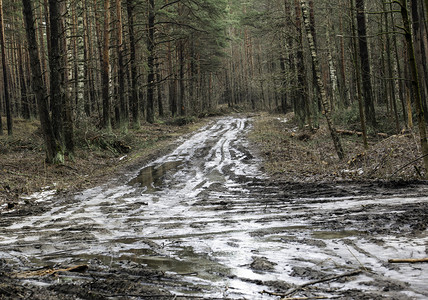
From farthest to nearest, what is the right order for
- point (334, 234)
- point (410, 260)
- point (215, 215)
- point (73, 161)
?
point (73, 161), point (215, 215), point (334, 234), point (410, 260)

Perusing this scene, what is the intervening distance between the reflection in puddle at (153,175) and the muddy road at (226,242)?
1.01 m

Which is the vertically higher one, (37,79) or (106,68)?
(106,68)

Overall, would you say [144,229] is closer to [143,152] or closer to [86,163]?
[86,163]

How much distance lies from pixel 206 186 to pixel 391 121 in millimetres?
12369

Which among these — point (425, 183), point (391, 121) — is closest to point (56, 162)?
point (425, 183)

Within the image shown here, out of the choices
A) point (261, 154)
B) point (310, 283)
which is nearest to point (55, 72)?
point (261, 154)

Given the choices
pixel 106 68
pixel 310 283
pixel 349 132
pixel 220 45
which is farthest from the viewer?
pixel 220 45

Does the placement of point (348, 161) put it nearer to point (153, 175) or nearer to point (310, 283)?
point (153, 175)

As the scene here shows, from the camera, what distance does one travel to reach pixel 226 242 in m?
5.01

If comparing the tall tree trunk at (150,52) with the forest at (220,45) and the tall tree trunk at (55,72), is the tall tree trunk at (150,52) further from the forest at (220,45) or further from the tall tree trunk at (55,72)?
the tall tree trunk at (55,72)

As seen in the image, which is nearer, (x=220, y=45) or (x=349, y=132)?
(x=349, y=132)

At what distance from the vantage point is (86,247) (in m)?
4.94

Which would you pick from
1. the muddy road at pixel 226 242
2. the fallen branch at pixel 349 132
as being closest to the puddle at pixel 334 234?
the muddy road at pixel 226 242

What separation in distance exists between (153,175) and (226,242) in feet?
24.3
